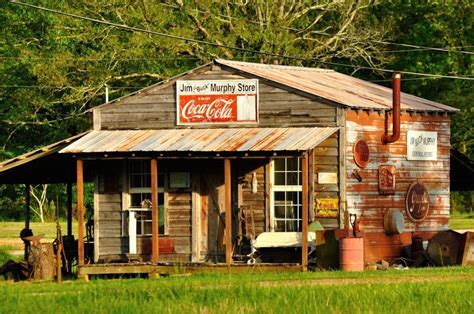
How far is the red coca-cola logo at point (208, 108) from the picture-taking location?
33.0m

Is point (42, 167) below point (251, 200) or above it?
above

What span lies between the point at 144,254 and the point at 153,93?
388 centimetres

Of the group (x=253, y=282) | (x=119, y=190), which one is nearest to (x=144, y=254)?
(x=119, y=190)

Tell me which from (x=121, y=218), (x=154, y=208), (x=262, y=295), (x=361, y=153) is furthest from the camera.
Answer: (x=121, y=218)

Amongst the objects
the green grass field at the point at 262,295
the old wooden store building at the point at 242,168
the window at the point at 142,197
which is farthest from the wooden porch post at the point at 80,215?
the green grass field at the point at 262,295

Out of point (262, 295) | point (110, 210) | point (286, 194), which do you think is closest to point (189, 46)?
point (110, 210)

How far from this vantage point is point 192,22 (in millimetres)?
53406

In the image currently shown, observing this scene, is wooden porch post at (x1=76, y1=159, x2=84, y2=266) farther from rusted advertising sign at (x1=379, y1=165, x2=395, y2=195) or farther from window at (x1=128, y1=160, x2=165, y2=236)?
rusted advertising sign at (x1=379, y1=165, x2=395, y2=195)

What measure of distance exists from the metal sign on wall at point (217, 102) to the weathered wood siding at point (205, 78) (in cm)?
16

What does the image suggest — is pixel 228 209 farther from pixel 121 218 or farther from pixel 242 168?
pixel 121 218

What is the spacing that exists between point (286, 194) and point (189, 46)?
20.6m

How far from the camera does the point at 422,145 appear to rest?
34562 mm

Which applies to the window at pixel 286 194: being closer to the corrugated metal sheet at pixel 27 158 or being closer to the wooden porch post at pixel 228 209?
the wooden porch post at pixel 228 209

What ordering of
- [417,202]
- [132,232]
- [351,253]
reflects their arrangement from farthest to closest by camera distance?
[417,202] → [132,232] → [351,253]
